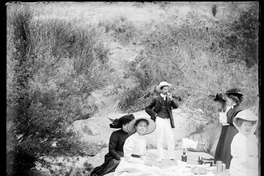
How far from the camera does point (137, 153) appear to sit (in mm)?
8383

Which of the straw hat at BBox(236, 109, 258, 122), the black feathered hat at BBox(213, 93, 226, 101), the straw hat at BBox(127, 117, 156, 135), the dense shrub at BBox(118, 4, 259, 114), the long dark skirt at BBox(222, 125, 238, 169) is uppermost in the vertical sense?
the dense shrub at BBox(118, 4, 259, 114)

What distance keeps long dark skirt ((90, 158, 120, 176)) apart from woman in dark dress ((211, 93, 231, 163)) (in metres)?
1.88

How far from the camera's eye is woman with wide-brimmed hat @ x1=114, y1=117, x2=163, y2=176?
27.1ft

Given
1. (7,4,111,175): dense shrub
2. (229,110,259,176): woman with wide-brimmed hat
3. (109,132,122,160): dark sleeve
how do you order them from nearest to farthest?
(229,110,259,176): woman with wide-brimmed hat, (109,132,122,160): dark sleeve, (7,4,111,175): dense shrub

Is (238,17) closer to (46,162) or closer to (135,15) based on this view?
(135,15)

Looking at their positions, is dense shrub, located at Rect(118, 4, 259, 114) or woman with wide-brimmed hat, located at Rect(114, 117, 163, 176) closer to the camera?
woman with wide-brimmed hat, located at Rect(114, 117, 163, 176)

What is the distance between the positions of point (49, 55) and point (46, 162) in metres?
2.06

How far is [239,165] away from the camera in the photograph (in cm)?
830

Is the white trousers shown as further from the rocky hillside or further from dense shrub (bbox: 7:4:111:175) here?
dense shrub (bbox: 7:4:111:175)

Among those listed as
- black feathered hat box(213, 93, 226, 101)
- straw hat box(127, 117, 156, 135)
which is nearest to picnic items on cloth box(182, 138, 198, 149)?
straw hat box(127, 117, 156, 135)

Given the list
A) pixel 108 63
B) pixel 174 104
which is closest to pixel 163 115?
pixel 174 104

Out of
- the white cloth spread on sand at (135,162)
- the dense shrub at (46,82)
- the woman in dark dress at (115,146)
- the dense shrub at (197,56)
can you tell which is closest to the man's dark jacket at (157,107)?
the dense shrub at (197,56)

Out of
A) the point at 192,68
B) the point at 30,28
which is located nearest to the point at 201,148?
the point at 192,68

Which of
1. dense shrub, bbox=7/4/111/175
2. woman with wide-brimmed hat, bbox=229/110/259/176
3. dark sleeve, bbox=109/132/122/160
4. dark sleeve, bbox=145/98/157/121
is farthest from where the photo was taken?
dense shrub, bbox=7/4/111/175
